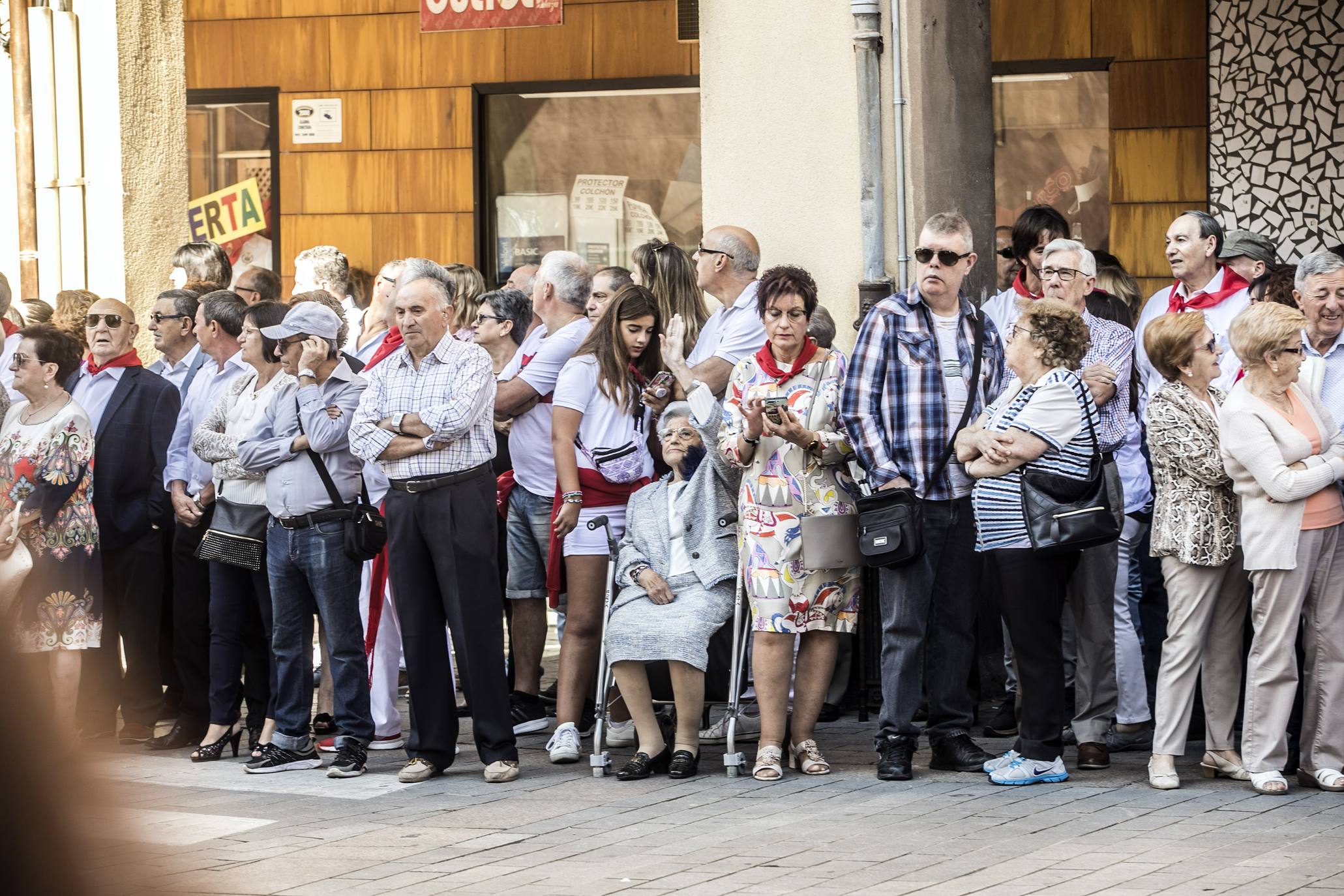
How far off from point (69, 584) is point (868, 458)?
3.82m

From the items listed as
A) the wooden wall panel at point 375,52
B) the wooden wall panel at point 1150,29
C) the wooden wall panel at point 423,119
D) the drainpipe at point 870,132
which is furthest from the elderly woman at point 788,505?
the wooden wall panel at point 375,52

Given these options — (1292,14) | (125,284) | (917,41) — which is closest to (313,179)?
(125,284)

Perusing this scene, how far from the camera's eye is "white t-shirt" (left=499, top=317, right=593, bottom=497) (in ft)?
27.7

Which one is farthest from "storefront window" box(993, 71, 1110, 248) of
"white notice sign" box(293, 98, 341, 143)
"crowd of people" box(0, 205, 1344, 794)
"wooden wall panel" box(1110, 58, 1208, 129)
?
"white notice sign" box(293, 98, 341, 143)

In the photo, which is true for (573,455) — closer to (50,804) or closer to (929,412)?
(929,412)

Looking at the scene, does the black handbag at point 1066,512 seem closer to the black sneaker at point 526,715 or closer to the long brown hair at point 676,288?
the long brown hair at point 676,288

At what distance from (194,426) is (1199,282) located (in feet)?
15.9

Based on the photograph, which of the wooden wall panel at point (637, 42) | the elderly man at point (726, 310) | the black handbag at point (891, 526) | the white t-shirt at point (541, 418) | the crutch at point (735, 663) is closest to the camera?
the black handbag at point (891, 526)

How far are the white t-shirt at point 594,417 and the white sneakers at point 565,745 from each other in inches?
45.5

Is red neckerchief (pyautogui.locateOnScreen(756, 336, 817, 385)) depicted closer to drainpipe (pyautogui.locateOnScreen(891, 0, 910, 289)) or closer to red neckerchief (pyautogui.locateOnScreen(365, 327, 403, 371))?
red neckerchief (pyautogui.locateOnScreen(365, 327, 403, 371))

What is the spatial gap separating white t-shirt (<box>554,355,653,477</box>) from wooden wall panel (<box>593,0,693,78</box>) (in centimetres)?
693

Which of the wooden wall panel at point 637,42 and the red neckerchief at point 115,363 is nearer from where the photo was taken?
the red neckerchief at point 115,363

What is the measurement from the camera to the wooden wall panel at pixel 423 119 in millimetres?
14773

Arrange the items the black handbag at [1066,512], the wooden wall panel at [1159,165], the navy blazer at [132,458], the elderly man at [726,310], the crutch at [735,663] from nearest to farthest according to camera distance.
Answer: the black handbag at [1066,512] < the crutch at [735,663] < the elderly man at [726,310] < the navy blazer at [132,458] < the wooden wall panel at [1159,165]
